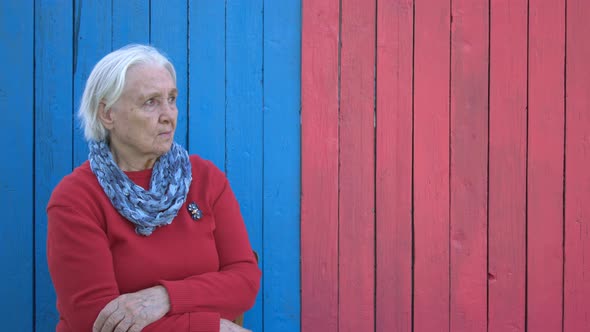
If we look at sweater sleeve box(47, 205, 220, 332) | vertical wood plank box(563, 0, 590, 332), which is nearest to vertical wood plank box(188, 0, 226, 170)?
sweater sleeve box(47, 205, 220, 332)

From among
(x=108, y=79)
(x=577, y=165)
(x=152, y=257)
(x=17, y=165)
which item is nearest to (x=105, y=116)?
(x=108, y=79)

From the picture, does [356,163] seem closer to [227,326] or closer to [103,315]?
[227,326]

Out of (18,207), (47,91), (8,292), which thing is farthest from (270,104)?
(8,292)

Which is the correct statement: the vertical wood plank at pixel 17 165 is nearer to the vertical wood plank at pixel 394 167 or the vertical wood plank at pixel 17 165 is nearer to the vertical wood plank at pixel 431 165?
the vertical wood plank at pixel 394 167

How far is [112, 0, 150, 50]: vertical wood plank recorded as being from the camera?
283 cm

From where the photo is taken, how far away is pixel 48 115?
2.78m

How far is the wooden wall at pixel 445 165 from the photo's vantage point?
296cm

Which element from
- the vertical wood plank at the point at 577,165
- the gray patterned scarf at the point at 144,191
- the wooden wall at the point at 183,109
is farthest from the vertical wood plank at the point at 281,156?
the vertical wood plank at the point at 577,165

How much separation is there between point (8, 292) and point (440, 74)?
6.79ft

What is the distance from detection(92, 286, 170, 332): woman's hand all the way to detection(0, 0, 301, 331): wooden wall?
85 centimetres

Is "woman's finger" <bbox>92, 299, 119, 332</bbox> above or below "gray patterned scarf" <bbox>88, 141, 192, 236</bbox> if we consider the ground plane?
below

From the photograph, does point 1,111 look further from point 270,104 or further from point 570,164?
point 570,164

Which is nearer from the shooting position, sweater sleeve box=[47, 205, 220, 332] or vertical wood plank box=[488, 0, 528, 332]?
sweater sleeve box=[47, 205, 220, 332]

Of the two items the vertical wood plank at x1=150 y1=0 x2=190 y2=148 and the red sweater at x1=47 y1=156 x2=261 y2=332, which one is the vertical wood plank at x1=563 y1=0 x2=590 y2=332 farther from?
the vertical wood plank at x1=150 y1=0 x2=190 y2=148
